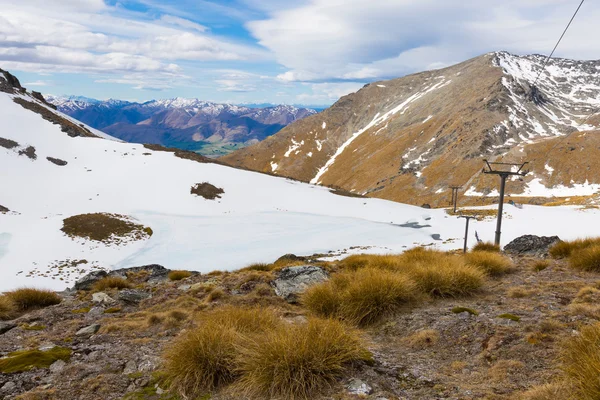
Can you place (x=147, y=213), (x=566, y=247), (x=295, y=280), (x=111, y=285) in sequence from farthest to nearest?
(x=147, y=213) < (x=111, y=285) < (x=566, y=247) < (x=295, y=280)

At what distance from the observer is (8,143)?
5250 centimetres

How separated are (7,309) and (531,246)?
1926cm

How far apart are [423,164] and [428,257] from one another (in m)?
155

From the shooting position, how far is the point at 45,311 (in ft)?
32.5

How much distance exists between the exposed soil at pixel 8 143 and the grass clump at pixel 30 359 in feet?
201

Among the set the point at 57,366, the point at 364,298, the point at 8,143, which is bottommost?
the point at 57,366

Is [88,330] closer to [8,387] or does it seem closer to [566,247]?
[8,387]

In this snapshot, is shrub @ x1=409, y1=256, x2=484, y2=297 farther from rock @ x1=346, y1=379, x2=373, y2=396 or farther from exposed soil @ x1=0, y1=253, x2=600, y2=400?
rock @ x1=346, y1=379, x2=373, y2=396

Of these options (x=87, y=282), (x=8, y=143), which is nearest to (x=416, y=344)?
(x=87, y=282)

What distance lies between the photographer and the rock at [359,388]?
4207 millimetres

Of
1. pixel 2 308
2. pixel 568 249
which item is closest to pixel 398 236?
pixel 568 249

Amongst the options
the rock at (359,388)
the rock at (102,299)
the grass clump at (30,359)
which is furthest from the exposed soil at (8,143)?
the rock at (359,388)

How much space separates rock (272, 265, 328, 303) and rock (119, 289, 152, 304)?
461 centimetres

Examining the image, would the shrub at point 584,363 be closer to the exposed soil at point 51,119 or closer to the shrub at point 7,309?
the shrub at point 7,309
